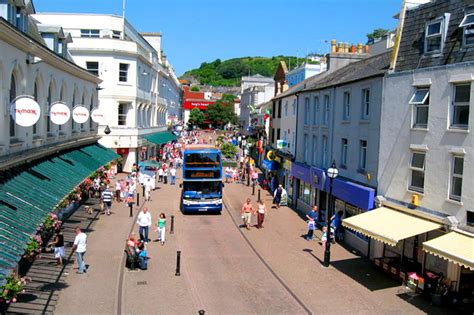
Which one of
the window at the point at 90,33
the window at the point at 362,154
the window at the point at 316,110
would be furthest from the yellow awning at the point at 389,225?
the window at the point at 90,33

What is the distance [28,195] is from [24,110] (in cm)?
253

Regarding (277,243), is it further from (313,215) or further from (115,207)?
(115,207)

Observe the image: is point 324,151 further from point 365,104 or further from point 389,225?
point 389,225

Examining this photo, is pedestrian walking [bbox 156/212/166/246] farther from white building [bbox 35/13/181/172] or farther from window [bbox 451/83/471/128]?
white building [bbox 35/13/181/172]

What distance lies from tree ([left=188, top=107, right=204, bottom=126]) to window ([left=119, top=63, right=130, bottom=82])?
96.8m

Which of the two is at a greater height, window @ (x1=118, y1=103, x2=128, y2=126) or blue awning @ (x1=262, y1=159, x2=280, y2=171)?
window @ (x1=118, y1=103, x2=128, y2=126)

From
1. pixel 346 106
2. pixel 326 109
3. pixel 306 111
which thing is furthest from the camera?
pixel 306 111

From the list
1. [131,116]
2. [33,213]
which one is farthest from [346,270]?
[131,116]

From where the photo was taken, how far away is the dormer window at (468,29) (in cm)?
1625

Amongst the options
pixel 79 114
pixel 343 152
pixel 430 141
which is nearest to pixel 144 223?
pixel 79 114

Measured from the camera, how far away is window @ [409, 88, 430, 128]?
18.0m

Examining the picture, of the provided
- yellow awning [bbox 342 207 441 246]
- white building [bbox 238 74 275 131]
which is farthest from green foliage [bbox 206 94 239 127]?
yellow awning [bbox 342 207 441 246]

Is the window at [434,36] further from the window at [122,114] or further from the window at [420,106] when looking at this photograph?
the window at [122,114]

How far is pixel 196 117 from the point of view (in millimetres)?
147500
